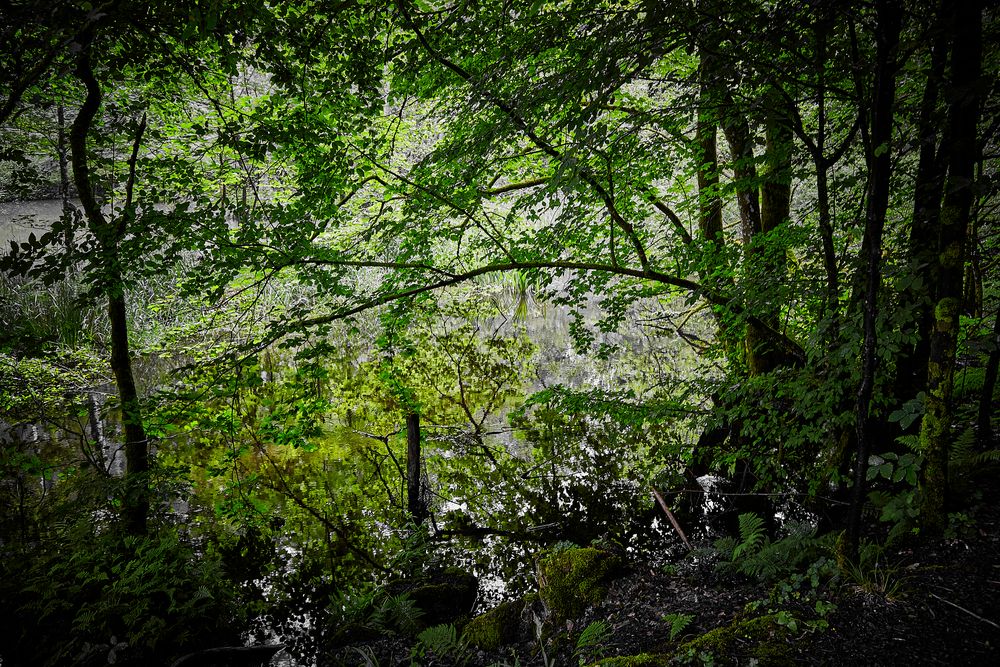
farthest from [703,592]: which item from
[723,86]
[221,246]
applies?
[221,246]

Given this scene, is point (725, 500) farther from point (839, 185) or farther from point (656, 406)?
point (839, 185)

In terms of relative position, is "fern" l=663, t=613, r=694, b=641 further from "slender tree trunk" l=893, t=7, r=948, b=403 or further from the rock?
the rock

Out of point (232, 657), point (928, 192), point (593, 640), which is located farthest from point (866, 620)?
point (232, 657)

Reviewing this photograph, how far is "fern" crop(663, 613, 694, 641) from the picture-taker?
8.79ft

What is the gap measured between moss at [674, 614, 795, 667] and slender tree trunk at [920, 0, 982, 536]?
100cm

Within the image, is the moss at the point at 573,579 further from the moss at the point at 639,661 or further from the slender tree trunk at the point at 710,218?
the slender tree trunk at the point at 710,218

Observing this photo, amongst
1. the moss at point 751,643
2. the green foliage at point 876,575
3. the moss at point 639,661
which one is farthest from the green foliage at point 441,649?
the green foliage at point 876,575

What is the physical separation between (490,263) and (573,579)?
2804mm

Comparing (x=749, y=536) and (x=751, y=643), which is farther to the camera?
(x=749, y=536)

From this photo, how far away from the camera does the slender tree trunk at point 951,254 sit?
69.2 inches

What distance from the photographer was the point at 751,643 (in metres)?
2.24

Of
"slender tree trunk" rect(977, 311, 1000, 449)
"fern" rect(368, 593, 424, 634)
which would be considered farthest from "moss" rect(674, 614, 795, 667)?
"fern" rect(368, 593, 424, 634)

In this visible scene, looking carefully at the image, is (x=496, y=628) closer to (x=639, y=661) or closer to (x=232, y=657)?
(x=639, y=661)

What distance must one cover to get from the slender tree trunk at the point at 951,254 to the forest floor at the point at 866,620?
299mm
